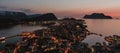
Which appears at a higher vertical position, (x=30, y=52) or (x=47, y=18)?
(x=30, y=52)

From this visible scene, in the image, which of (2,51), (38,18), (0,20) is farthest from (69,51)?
(38,18)

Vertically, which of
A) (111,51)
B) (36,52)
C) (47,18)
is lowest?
(47,18)

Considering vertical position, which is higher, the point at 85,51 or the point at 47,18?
the point at 85,51

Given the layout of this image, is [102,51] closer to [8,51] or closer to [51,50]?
[51,50]

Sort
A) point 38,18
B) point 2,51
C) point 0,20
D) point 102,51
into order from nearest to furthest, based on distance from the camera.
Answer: point 2,51
point 102,51
point 0,20
point 38,18

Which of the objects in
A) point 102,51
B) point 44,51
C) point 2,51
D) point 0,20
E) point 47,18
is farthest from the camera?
point 47,18

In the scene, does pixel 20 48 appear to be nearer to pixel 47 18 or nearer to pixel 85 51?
pixel 85 51

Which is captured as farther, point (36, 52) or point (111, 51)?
point (111, 51)

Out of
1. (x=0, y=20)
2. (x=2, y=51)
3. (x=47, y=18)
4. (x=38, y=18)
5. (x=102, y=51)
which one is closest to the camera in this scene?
(x=2, y=51)

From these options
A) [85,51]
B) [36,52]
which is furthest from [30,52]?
[85,51]
